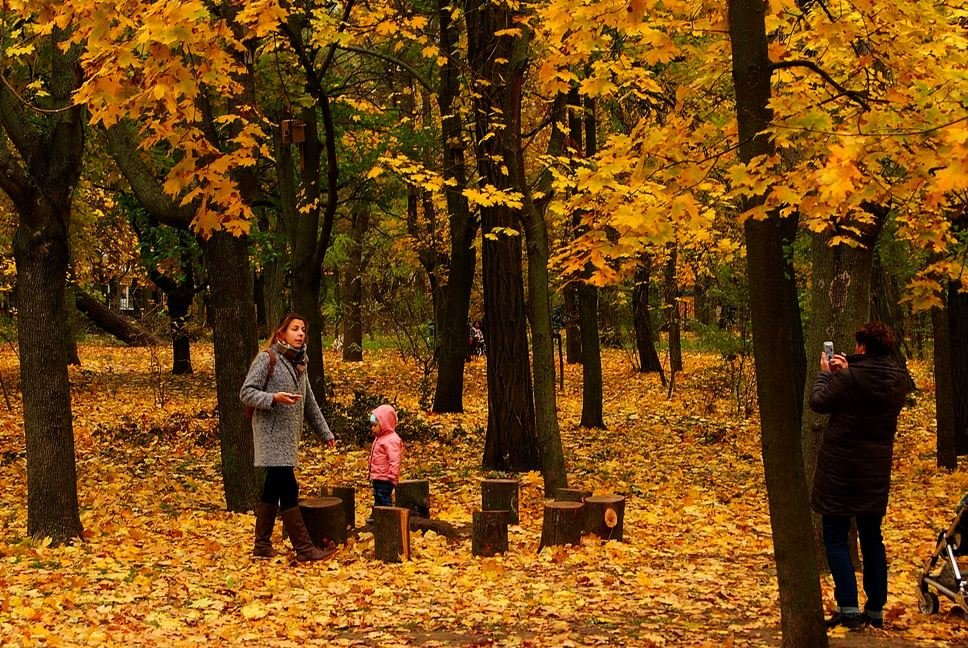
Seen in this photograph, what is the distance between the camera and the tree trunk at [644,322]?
2294cm

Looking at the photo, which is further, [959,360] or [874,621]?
[959,360]

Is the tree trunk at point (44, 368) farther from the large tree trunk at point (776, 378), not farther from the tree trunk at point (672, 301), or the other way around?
the tree trunk at point (672, 301)

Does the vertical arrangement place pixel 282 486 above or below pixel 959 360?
below

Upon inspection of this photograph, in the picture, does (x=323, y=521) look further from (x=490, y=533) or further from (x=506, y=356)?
(x=506, y=356)

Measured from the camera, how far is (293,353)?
307 inches

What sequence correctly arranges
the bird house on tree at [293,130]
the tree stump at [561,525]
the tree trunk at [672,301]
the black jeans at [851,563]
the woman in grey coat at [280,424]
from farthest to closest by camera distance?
1. the tree trunk at [672,301]
2. the bird house on tree at [293,130]
3. the tree stump at [561,525]
4. the woman in grey coat at [280,424]
5. the black jeans at [851,563]

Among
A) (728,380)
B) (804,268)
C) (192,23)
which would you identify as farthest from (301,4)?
(728,380)

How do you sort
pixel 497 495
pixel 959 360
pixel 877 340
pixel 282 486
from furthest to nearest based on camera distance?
1. pixel 959 360
2. pixel 497 495
3. pixel 282 486
4. pixel 877 340

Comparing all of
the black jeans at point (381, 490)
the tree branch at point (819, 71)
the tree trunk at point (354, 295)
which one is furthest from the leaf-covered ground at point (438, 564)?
the tree trunk at point (354, 295)

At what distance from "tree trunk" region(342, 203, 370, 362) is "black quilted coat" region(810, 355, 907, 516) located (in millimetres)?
18604

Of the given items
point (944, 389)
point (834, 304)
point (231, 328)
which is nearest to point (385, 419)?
point (231, 328)

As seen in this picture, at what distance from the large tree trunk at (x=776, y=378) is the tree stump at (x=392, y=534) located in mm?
3741

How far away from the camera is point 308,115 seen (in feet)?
55.0

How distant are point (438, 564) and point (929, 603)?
143 inches
